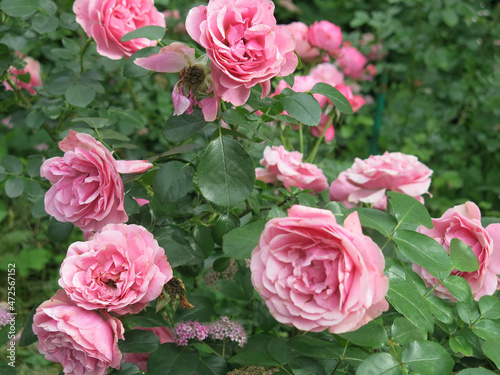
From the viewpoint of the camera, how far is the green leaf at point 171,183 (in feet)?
2.54

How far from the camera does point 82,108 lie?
1.28 m

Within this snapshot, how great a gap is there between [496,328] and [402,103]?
2.27 meters

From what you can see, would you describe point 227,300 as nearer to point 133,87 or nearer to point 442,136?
Answer: point 133,87

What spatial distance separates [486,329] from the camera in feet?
2.55

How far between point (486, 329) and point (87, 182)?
2.13ft

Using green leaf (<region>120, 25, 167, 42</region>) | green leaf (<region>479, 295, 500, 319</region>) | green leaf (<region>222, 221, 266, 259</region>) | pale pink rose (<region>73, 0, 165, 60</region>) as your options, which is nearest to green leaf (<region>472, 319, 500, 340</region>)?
green leaf (<region>479, 295, 500, 319</region>)

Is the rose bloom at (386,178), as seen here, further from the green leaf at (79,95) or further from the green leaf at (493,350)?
the green leaf at (79,95)

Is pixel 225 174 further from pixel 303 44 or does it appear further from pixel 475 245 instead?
pixel 303 44

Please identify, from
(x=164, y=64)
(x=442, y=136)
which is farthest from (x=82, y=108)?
(x=442, y=136)

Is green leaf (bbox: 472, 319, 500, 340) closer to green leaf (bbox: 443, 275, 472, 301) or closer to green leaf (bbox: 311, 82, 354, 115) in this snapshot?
green leaf (bbox: 443, 275, 472, 301)

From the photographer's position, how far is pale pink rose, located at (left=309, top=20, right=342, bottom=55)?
5.56ft

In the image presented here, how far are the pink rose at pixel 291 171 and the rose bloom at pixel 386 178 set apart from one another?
0.07 metres

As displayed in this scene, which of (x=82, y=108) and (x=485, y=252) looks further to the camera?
(x=82, y=108)

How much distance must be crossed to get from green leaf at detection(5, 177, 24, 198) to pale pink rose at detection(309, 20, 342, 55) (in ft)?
3.38
